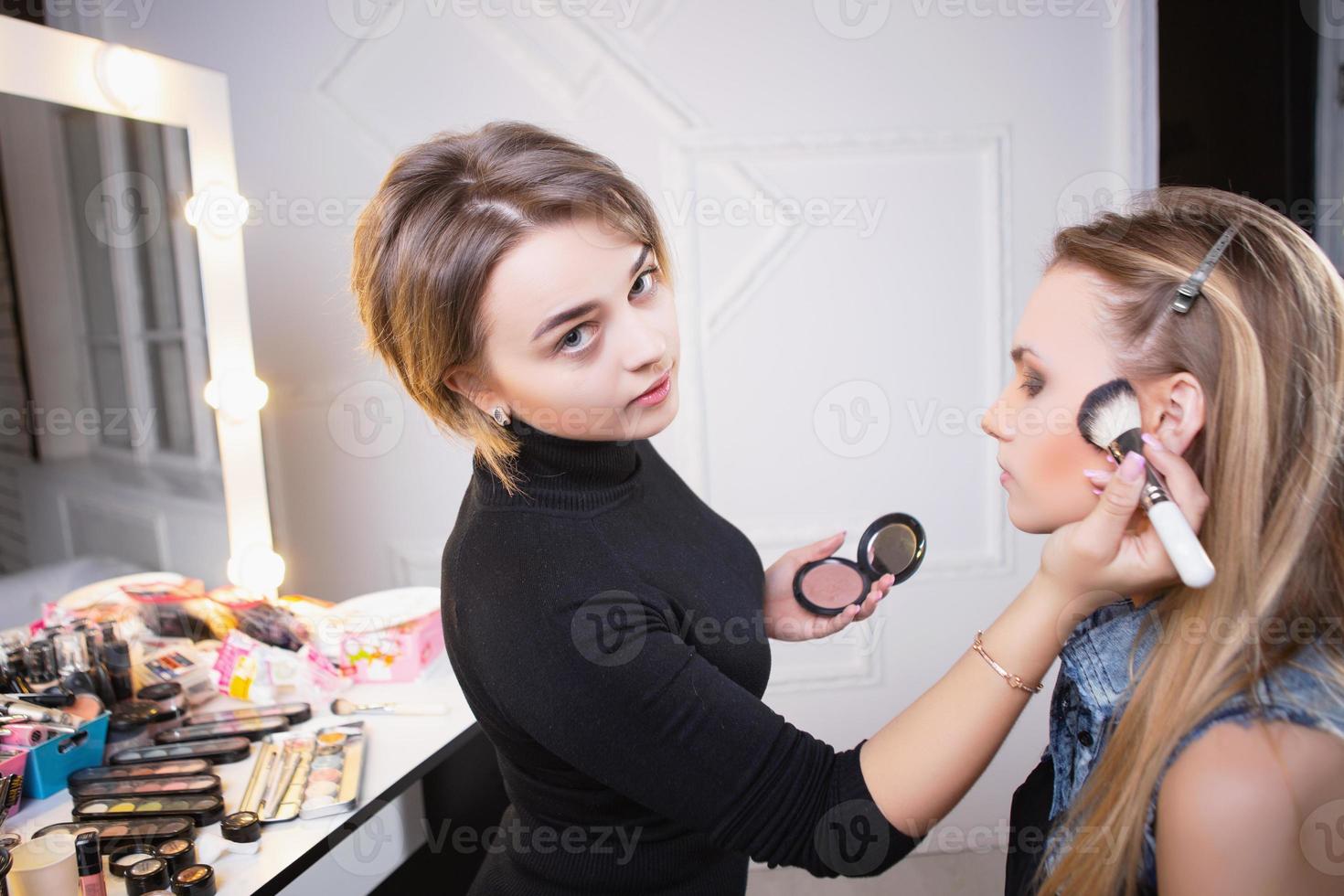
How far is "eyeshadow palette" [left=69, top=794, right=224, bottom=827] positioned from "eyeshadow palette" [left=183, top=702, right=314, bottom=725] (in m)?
0.21

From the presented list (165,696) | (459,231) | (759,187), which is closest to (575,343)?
(459,231)

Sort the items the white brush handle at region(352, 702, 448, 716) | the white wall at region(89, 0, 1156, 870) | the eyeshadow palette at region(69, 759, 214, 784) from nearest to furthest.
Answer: the eyeshadow palette at region(69, 759, 214, 784), the white brush handle at region(352, 702, 448, 716), the white wall at region(89, 0, 1156, 870)

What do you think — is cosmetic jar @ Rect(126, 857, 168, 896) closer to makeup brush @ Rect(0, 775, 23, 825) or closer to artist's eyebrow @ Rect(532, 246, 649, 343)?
makeup brush @ Rect(0, 775, 23, 825)

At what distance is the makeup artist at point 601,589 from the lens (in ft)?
2.61

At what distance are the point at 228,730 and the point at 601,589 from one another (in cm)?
72

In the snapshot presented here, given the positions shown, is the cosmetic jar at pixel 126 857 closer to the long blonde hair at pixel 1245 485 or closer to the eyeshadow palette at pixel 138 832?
the eyeshadow palette at pixel 138 832

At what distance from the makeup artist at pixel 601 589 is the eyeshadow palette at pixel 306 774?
0.74 ft

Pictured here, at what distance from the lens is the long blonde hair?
0.79 m

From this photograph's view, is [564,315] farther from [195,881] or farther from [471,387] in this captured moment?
[195,881]

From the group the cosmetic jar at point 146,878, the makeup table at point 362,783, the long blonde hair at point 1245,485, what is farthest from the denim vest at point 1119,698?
the cosmetic jar at point 146,878

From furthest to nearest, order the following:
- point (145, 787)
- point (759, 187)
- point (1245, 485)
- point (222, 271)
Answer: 1. point (759, 187)
2. point (222, 271)
3. point (145, 787)
4. point (1245, 485)

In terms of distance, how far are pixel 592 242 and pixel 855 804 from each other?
1.80ft

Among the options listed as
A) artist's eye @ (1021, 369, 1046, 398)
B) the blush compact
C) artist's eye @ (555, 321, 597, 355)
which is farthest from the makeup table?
artist's eye @ (1021, 369, 1046, 398)

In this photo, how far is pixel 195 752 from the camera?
1222 mm
